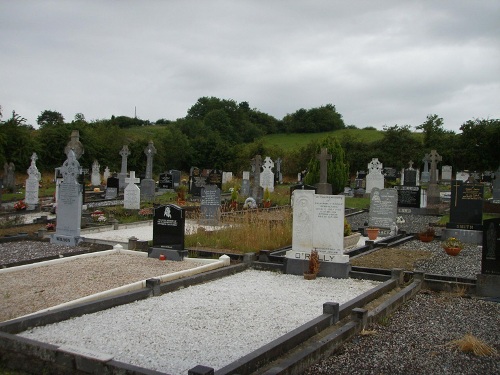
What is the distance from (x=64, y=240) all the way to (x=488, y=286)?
959 cm

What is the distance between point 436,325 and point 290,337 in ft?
7.52

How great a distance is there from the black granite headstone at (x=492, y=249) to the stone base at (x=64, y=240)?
912 cm

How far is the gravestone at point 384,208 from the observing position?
1666 centimetres

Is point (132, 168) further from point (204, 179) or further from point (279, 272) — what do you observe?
point (279, 272)

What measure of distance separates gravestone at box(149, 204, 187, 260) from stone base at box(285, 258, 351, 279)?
7.52 ft

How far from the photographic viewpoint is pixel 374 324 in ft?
22.9

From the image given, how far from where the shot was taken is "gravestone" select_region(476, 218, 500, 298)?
8586 mm

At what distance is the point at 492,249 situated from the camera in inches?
346

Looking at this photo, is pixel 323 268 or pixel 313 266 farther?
pixel 323 268

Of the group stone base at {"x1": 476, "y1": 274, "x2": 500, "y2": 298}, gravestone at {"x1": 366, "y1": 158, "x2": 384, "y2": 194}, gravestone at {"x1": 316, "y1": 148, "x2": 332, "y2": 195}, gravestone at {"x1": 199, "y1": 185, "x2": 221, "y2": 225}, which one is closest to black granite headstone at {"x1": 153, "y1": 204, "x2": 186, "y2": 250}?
gravestone at {"x1": 316, "y1": 148, "x2": 332, "y2": 195}

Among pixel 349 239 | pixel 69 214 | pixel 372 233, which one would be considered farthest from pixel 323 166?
pixel 69 214

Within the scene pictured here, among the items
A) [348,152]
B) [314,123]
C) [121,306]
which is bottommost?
[121,306]

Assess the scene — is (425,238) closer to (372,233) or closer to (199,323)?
(372,233)

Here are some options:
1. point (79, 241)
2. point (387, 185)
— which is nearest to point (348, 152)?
point (387, 185)
